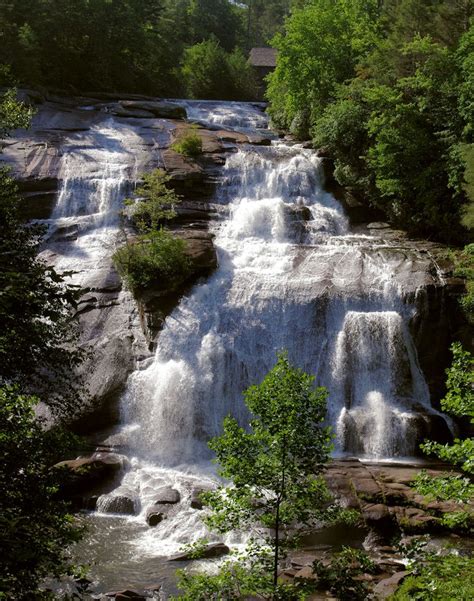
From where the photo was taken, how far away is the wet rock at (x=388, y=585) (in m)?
11.3

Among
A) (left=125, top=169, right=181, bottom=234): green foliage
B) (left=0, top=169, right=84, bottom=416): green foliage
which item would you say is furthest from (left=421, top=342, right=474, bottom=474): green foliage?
(left=125, top=169, right=181, bottom=234): green foliage

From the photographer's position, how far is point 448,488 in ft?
20.8

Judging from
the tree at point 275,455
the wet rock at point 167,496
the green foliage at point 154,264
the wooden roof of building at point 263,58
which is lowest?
the wet rock at point 167,496

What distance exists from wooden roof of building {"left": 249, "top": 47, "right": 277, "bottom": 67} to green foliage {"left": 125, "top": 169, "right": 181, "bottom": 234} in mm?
40828

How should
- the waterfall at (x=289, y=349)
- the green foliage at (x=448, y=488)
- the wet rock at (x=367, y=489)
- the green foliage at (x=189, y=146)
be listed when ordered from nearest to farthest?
the green foliage at (x=448, y=488) < the wet rock at (x=367, y=489) < the waterfall at (x=289, y=349) < the green foliage at (x=189, y=146)

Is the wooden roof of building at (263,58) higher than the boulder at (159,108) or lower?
higher

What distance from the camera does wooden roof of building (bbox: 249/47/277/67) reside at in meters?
62.6

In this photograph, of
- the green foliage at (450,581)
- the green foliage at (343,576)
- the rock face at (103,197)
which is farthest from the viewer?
the rock face at (103,197)

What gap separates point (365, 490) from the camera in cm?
1542

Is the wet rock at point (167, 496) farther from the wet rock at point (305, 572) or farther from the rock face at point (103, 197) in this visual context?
the wet rock at point (305, 572)

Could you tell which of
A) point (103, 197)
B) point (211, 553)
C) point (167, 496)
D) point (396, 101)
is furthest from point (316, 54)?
point (211, 553)

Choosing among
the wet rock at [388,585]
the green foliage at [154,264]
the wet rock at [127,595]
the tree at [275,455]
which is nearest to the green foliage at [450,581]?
the tree at [275,455]

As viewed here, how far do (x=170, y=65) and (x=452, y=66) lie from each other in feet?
99.8

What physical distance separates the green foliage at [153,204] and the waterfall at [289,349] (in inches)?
117
